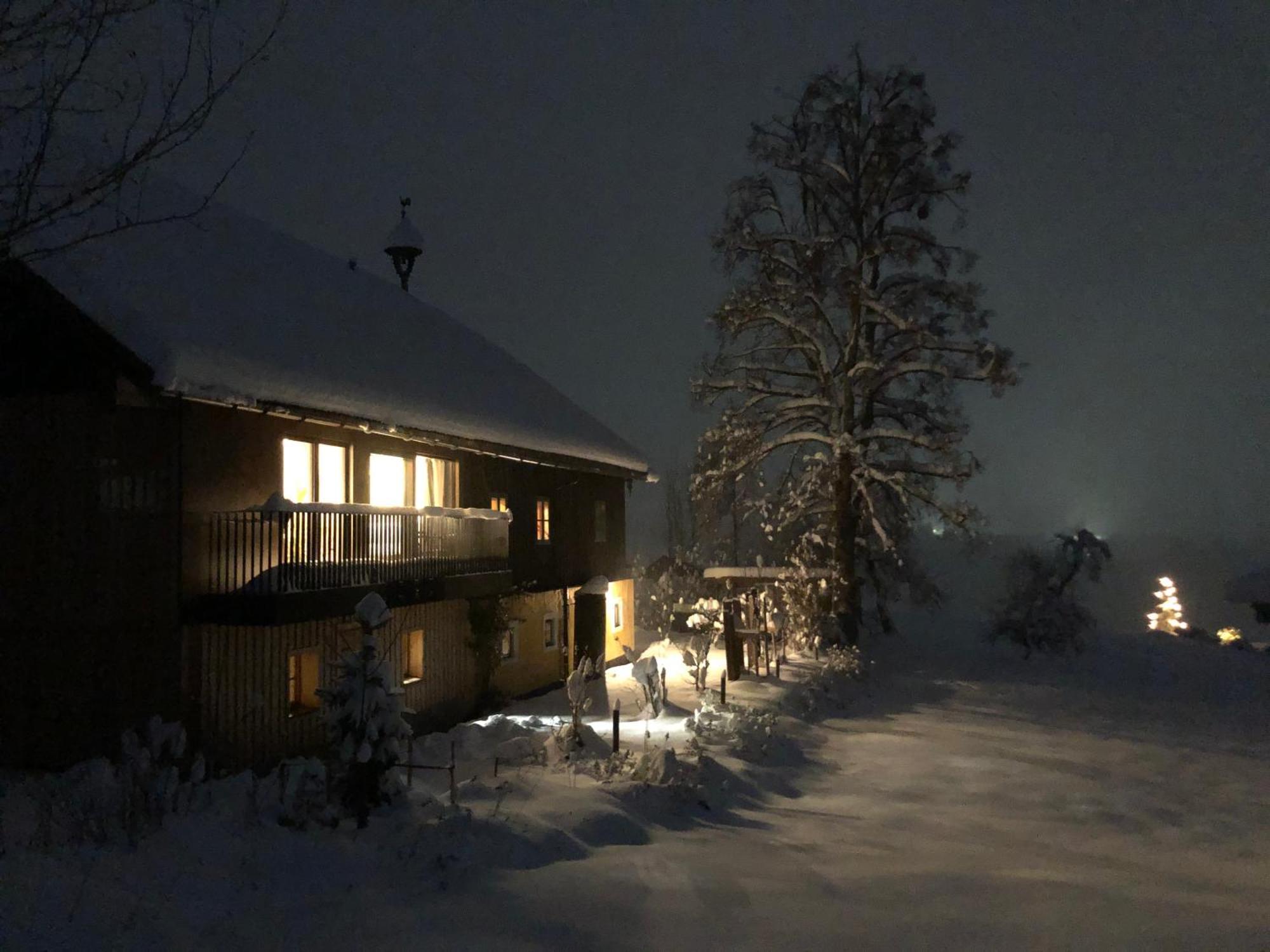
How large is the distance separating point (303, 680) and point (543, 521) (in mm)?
8565

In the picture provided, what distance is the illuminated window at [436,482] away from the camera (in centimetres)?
1588

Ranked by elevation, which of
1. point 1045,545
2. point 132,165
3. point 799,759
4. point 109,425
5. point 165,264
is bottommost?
point 799,759

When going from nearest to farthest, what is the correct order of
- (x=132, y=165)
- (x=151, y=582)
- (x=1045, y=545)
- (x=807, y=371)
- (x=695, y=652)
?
(x=132, y=165) → (x=151, y=582) → (x=695, y=652) → (x=807, y=371) → (x=1045, y=545)

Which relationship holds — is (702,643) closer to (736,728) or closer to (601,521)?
(736,728)

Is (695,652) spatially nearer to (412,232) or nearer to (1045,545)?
(412,232)

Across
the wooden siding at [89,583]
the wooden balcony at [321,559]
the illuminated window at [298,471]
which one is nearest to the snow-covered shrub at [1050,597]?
the wooden balcony at [321,559]

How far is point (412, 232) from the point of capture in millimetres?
23641

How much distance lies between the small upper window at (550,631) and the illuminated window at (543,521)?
6.21ft

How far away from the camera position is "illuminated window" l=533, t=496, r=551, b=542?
20.1m

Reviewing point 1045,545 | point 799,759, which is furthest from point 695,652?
point 1045,545

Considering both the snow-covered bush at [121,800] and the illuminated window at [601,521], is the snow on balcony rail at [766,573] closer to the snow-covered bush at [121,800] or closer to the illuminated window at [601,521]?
the illuminated window at [601,521]

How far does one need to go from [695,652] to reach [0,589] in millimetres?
12249

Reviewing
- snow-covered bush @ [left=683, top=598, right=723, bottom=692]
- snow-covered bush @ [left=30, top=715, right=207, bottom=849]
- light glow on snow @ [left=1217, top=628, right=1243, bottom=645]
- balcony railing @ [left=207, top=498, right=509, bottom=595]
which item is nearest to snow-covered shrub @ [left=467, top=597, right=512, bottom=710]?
balcony railing @ [left=207, top=498, right=509, bottom=595]

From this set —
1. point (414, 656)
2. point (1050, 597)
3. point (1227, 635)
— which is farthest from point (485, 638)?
point (1227, 635)
